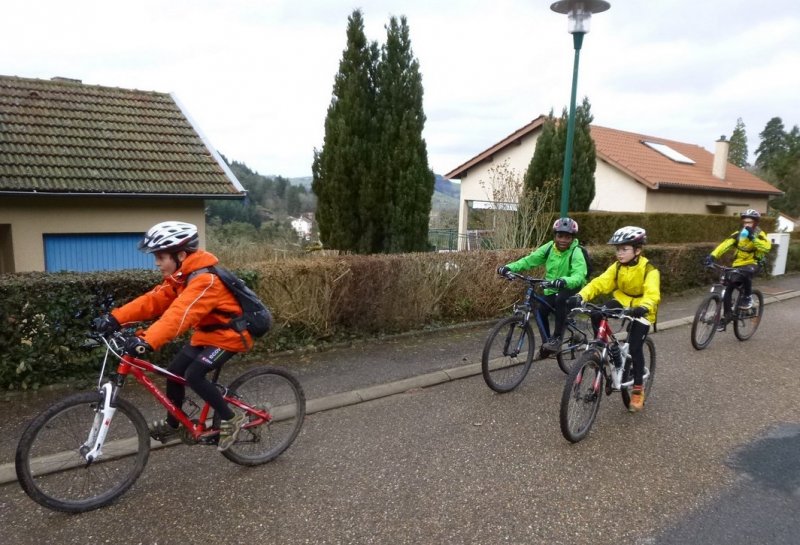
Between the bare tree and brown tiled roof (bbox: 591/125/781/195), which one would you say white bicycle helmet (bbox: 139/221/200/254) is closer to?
the bare tree

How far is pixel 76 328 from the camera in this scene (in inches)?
205

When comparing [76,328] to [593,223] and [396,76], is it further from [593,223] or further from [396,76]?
[593,223]

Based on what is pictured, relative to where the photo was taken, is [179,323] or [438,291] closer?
[179,323]

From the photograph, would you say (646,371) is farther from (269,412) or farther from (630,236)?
(269,412)

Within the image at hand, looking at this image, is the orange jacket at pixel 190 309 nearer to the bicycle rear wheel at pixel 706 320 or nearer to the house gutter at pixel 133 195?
the bicycle rear wheel at pixel 706 320

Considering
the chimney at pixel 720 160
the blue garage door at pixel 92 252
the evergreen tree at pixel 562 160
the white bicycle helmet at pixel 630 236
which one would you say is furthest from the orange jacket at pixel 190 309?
the chimney at pixel 720 160

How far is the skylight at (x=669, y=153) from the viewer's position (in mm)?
24163

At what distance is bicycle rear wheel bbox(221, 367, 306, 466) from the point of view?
3.81 meters

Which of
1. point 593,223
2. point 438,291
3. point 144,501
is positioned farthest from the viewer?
point 593,223

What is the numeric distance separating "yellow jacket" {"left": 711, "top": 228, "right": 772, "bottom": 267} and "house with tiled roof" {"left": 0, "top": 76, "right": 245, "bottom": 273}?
27.2 ft

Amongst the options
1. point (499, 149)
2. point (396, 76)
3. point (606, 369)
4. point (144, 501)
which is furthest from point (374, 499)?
point (499, 149)

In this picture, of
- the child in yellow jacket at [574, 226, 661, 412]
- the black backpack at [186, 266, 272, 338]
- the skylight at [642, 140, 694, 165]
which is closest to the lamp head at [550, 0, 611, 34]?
the child in yellow jacket at [574, 226, 661, 412]

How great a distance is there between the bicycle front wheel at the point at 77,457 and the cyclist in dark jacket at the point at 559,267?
11.6 feet

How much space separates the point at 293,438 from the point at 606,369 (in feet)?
8.81
